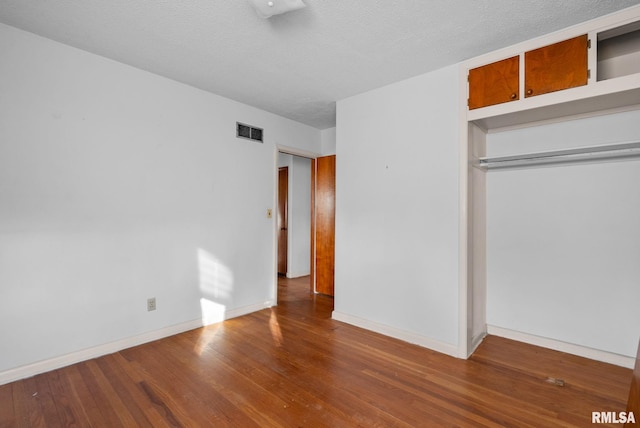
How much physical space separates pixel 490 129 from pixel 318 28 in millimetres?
2003

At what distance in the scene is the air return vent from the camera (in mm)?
3686

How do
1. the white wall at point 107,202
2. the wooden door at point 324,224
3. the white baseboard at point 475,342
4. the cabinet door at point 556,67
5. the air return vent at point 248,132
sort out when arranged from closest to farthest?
the cabinet door at point 556,67, the white wall at point 107,202, the white baseboard at point 475,342, the air return vent at point 248,132, the wooden door at point 324,224

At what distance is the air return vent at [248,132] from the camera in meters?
3.69

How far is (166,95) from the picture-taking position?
9.99 feet

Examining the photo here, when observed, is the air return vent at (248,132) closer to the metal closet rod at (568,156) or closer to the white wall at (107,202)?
the white wall at (107,202)

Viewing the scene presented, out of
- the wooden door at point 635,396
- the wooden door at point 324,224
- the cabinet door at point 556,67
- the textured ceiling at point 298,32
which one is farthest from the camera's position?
the wooden door at point 324,224

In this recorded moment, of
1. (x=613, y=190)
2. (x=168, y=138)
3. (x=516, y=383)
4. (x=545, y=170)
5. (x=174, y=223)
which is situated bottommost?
(x=516, y=383)

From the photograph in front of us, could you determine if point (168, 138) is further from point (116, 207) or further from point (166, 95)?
point (116, 207)

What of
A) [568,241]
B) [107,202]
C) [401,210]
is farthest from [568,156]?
[107,202]

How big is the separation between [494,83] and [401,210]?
1343 millimetres

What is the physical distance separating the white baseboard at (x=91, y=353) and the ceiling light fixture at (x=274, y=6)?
2.92 m

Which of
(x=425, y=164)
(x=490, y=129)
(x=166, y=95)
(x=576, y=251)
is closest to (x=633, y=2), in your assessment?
(x=490, y=129)

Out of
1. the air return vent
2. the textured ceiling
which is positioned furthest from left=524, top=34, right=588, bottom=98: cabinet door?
the air return vent

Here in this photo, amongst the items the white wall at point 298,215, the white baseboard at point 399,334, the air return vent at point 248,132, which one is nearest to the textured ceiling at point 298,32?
the air return vent at point 248,132
